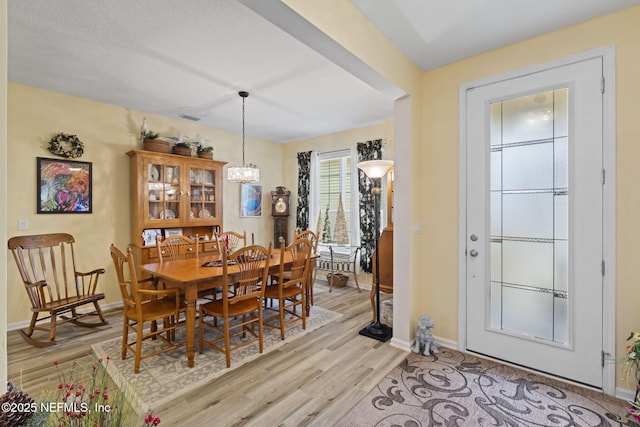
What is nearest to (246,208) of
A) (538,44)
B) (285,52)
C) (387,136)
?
(387,136)

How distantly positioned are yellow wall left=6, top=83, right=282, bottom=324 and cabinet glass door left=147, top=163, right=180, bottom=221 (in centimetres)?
37

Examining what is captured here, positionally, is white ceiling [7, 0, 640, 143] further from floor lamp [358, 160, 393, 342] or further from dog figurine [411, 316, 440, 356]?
dog figurine [411, 316, 440, 356]

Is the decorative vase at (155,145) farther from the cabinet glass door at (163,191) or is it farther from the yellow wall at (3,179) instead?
the yellow wall at (3,179)

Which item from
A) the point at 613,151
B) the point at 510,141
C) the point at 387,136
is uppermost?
the point at 387,136

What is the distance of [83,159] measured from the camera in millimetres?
3639

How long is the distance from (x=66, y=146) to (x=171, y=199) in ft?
4.23

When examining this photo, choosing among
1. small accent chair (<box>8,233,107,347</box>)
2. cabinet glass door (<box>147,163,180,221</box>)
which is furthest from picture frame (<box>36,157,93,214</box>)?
cabinet glass door (<box>147,163,180,221</box>)

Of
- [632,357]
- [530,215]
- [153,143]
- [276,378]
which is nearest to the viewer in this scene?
[632,357]

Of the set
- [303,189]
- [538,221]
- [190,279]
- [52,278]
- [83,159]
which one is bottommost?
[52,278]

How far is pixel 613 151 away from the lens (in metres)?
2.04

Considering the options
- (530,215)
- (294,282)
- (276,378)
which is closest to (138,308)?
(276,378)

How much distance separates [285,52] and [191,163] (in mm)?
2450

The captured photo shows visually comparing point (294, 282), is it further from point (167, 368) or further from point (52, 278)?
point (52, 278)

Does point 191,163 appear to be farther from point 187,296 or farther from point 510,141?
point 510,141
